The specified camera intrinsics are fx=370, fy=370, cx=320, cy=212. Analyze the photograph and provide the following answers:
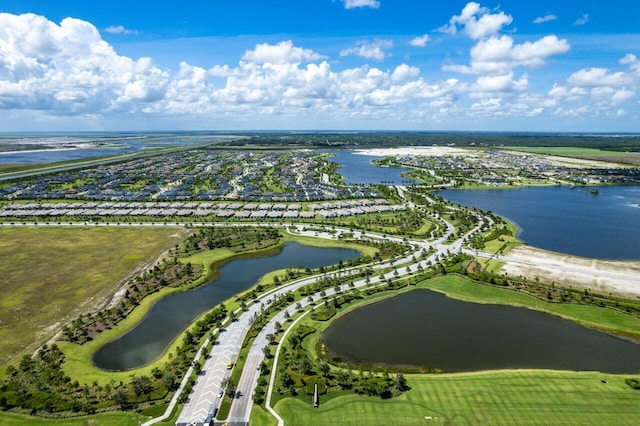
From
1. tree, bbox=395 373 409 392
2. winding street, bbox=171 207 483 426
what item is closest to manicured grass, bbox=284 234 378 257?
winding street, bbox=171 207 483 426

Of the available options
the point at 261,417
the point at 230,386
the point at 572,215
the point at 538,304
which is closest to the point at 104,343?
the point at 230,386

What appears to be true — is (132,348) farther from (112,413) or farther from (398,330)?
(398,330)

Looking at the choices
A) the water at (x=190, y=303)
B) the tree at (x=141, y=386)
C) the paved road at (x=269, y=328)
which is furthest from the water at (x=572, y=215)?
the tree at (x=141, y=386)

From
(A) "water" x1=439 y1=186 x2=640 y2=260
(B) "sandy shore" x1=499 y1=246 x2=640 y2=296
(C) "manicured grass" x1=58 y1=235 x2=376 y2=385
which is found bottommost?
(C) "manicured grass" x1=58 y1=235 x2=376 y2=385

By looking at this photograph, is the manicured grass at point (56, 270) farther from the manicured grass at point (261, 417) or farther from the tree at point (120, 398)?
the manicured grass at point (261, 417)

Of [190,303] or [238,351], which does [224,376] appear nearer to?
[238,351]

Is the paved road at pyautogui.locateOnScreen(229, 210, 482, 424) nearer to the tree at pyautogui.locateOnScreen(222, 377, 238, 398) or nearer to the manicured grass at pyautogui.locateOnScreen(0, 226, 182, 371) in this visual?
the tree at pyautogui.locateOnScreen(222, 377, 238, 398)

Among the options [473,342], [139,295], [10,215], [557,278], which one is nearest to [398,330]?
[473,342]
